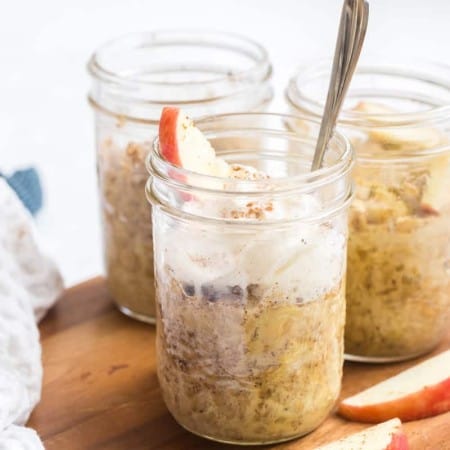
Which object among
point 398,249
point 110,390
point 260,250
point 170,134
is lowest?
point 110,390

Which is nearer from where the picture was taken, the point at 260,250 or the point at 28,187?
the point at 260,250

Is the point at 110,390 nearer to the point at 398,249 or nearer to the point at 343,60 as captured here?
the point at 398,249

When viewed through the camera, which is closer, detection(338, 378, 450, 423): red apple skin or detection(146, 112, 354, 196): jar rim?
detection(146, 112, 354, 196): jar rim

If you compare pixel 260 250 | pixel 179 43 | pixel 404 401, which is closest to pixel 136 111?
pixel 179 43

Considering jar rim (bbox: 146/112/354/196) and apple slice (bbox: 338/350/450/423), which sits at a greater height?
jar rim (bbox: 146/112/354/196)

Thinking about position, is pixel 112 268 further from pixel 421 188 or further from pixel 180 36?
pixel 421 188

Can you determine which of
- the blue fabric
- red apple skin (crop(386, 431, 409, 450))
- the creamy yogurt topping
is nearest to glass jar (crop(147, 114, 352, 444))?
the creamy yogurt topping

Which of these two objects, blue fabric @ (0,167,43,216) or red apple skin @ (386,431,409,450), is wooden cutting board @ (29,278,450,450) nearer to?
red apple skin @ (386,431,409,450)

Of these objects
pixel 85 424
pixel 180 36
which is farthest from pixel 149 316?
pixel 180 36
